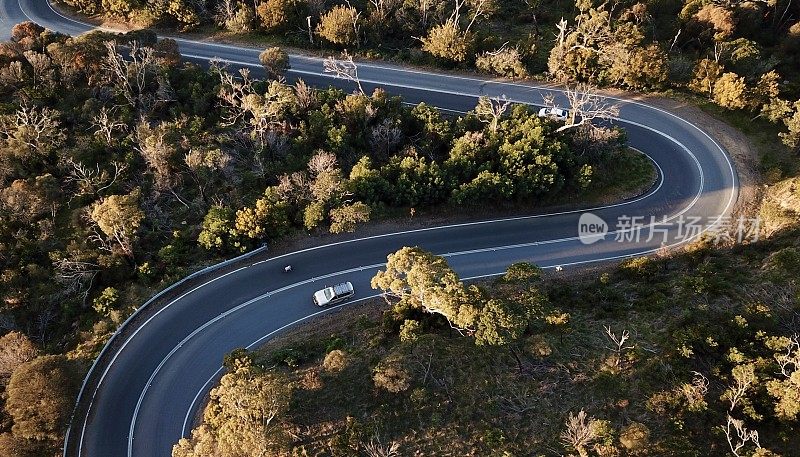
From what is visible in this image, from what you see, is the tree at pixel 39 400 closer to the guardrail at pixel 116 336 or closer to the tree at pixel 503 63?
the guardrail at pixel 116 336

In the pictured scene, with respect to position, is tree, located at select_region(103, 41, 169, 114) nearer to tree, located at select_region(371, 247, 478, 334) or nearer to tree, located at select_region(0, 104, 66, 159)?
tree, located at select_region(0, 104, 66, 159)

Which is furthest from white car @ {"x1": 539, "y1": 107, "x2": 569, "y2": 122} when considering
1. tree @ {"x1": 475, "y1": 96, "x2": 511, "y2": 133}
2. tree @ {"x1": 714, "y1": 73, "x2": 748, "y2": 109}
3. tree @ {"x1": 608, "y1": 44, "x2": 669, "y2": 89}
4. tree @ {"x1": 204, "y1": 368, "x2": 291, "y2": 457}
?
tree @ {"x1": 204, "y1": 368, "x2": 291, "y2": 457}

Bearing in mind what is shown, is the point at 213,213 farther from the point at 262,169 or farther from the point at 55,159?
the point at 55,159

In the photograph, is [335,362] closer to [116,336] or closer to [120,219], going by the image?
[116,336]

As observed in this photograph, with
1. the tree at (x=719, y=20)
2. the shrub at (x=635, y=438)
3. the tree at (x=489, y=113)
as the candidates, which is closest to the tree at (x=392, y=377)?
the shrub at (x=635, y=438)

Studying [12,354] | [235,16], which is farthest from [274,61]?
[12,354]

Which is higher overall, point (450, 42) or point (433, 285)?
point (450, 42)
